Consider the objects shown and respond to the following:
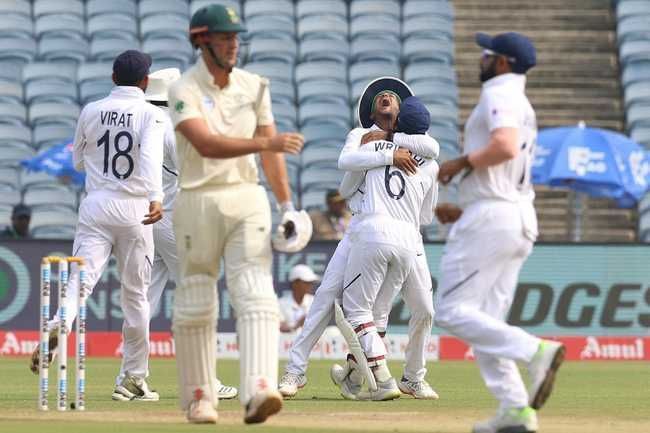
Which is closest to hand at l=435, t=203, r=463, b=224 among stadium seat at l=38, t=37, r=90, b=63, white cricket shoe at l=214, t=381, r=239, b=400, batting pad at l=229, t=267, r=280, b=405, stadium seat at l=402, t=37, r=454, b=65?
batting pad at l=229, t=267, r=280, b=405

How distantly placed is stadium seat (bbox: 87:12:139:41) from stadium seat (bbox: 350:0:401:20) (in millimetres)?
3227

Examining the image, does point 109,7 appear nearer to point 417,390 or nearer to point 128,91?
point 128,91

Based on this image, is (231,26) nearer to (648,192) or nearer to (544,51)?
(648,192)

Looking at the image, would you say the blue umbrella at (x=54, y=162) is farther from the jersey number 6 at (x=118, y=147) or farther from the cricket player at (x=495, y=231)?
the cricket player at (x=495, y=231)

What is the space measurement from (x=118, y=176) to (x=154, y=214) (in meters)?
0.67

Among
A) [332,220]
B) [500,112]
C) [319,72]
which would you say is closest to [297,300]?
[332,220]

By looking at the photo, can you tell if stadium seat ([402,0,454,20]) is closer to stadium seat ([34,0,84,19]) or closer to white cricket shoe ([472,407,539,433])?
stadium seat ([34,0,84,19])

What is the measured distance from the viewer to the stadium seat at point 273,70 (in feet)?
77.3

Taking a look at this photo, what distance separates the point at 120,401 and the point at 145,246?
101 cm

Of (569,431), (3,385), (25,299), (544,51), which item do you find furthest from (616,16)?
(569,431)

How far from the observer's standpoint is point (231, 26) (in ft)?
27.2

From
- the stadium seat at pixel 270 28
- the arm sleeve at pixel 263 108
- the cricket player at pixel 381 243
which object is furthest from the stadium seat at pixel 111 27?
the arm sleeve at pixel 263 108

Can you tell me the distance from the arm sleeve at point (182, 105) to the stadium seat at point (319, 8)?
16.6m

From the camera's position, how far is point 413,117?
36.8 feet
